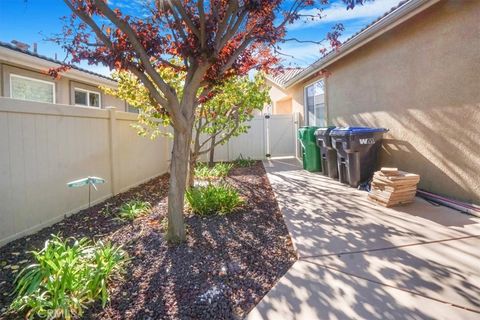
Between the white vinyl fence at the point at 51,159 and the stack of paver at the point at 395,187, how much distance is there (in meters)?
5.45

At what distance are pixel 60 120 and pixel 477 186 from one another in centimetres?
684

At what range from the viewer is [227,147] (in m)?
12.7

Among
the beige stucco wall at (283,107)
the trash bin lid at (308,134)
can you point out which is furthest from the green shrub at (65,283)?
the beige stucco wall at (283,107)

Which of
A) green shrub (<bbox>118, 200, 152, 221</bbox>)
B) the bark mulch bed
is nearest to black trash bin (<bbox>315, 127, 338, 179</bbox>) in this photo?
the bark mulch bed

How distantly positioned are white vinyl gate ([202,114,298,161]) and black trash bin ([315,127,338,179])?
5019 millimetres

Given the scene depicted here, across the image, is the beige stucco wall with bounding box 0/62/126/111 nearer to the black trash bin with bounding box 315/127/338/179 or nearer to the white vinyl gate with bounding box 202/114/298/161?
the white vinyl gate with bounding box 202/114/298/161

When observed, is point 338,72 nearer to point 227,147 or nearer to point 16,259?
point 227,147

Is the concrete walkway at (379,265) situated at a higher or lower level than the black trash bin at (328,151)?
lower

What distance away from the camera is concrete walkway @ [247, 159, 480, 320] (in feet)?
7.88

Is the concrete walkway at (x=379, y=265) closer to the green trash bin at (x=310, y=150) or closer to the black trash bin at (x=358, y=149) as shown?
the black trash bin at (x=358, y=149)

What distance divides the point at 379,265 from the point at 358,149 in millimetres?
3651

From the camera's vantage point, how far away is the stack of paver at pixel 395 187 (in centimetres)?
507

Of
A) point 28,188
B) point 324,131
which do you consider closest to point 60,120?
point 28,188

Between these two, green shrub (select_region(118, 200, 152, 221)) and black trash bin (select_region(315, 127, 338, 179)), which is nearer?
green shrub (select_region(118, 200, 152, 221))
